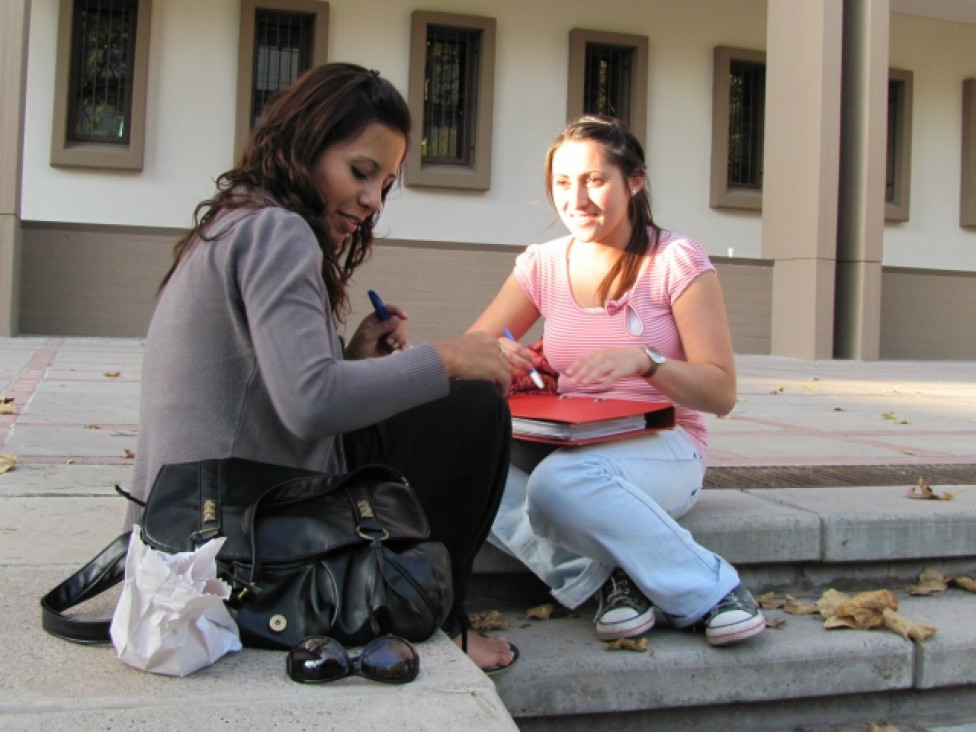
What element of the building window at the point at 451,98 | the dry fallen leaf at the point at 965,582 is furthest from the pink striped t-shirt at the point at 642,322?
the building window at the point at 451,98

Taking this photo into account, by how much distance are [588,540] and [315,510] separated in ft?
2.62

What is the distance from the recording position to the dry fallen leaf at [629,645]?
2375mm

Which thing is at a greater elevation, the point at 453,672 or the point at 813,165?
the point at 813,165

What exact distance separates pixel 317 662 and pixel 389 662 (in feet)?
0.37

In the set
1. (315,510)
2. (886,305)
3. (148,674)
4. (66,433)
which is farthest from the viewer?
(886,305)

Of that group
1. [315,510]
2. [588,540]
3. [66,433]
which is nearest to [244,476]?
[315,510]

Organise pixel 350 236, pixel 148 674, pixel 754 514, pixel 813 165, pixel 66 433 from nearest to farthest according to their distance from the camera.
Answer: pixel 148 674
pixel 350 236
pixel 754 514
pixel 66 433
pixel 813 165

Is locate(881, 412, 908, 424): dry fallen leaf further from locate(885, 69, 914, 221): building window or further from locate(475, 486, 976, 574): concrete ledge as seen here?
locate(885, 69, 914, 221): building window

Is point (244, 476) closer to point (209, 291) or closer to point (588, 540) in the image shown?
point (209, 291)

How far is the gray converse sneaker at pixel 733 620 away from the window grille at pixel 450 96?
10.4 meters

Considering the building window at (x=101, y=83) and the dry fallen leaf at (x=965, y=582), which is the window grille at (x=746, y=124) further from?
the dry fallen leaf at (x=965, y=582)

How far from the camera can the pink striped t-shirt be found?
8.84ft

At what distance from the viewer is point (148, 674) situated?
1.67 meters

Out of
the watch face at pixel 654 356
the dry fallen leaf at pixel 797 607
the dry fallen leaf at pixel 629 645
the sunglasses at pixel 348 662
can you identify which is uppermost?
the watch face at pixel 654 356
